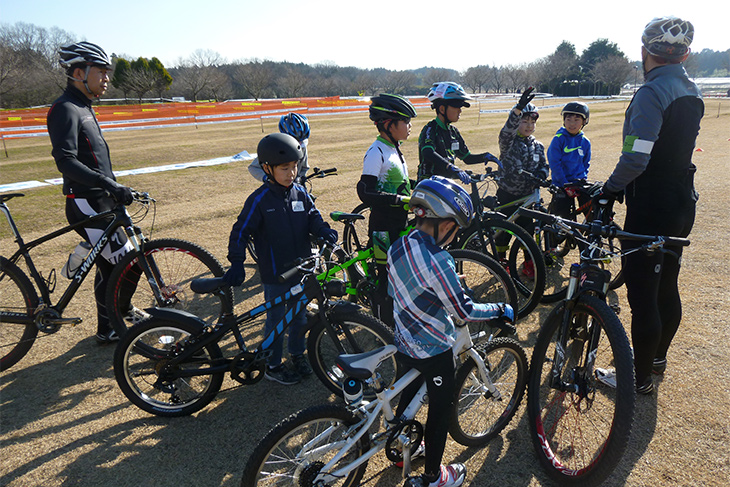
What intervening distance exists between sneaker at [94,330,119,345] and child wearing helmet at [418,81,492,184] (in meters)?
3.80

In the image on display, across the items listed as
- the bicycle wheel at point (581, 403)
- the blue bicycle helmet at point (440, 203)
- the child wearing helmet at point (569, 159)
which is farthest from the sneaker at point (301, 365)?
the child wearing helmet at point (569, 159)

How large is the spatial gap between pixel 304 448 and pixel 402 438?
1.88ft

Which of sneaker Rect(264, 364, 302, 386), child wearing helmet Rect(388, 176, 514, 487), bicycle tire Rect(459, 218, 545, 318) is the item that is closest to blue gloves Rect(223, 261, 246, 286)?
sneaker Rect(264, 364, 302, 386)

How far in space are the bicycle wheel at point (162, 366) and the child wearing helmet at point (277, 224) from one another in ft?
1.77

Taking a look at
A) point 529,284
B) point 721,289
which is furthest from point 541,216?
point 721,289

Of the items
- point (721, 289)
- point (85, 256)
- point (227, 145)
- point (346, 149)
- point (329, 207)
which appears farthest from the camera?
point (227, 145)

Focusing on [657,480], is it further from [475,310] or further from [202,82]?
[202,82]

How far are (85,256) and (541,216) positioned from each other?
4082 mm

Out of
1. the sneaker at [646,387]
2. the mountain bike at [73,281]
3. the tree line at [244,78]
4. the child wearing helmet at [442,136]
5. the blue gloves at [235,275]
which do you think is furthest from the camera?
the tree line at [244,78]

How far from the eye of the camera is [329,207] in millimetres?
9188

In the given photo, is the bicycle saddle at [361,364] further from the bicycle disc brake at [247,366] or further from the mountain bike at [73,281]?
the mountain bike at [73,281]

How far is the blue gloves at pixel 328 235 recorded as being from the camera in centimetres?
343

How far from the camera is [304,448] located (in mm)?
2225

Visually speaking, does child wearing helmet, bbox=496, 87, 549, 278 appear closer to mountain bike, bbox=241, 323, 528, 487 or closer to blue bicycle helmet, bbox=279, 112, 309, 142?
blue bicycle helmet, bbox=279, 112, 309, 142
